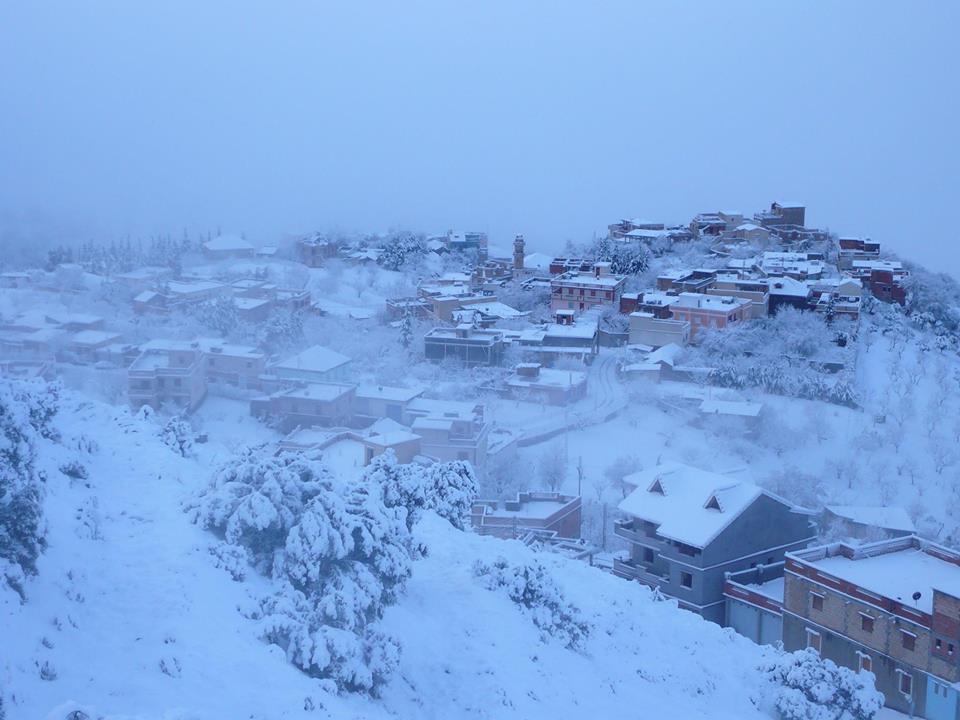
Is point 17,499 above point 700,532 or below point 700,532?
above

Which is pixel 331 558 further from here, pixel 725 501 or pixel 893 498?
pixel 893 498

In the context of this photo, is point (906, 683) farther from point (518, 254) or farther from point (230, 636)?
point (518, 254)

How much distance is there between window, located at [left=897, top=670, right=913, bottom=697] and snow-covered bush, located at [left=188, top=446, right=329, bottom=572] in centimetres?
408

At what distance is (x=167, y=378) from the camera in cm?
1089

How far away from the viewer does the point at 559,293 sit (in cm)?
1789

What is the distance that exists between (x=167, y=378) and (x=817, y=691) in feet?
27.7

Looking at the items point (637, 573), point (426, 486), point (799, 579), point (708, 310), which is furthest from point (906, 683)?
point (708, 310)

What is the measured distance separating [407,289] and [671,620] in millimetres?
15188

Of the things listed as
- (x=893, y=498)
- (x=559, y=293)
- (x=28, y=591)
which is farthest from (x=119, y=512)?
(x=559, y=293)

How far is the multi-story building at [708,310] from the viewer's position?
1550 cm

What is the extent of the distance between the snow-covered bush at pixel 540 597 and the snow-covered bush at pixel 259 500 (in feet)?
3.70

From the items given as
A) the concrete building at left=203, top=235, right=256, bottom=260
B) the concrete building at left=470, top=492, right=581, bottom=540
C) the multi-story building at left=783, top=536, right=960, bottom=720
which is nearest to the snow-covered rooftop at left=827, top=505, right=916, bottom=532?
the multi-story building at left=783, top=536, right=960, bottom=720

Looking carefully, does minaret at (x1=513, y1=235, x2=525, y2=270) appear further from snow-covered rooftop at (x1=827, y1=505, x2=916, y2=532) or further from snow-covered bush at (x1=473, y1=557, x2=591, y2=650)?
snow-covered bush at (x1=473, y1=557, x2=591, y2=650)

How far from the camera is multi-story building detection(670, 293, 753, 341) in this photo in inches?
610
